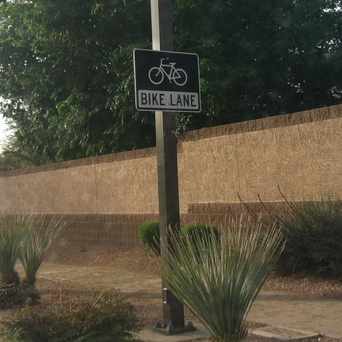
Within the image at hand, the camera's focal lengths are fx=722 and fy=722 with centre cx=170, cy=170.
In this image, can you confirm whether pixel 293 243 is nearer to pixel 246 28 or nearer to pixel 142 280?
pixel 142 280

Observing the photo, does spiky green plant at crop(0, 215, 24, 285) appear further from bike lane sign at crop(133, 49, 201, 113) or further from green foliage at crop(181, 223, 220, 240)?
bike lane sign at crop(133, 49, 201, 113)

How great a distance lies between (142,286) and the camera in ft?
39.5

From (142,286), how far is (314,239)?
2.98 metres

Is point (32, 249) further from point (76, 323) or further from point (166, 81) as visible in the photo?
point (76, 323)

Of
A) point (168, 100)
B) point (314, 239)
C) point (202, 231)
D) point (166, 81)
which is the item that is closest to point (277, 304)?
point (314, 239)

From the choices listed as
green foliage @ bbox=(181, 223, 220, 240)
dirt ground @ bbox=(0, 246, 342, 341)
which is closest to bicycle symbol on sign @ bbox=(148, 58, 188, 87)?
green foliage @ bbox=(181, 223, 220, 240)

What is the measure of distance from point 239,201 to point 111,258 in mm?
3607

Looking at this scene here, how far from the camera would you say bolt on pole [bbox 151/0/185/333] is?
7.98 meters

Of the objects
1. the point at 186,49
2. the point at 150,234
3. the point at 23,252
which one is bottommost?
the point at 23,252

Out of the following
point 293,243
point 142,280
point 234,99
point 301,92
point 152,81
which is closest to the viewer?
point 152,81

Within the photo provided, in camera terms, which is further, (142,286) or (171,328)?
(142,286)

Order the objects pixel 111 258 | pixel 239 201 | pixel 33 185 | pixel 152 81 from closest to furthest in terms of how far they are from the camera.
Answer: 1. pixel 152 81
2. pixel 239 201
3. pixel 111 258
4. pixel 33 185

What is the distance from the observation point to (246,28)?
1961cm

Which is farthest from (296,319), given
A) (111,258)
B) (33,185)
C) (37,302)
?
(33,185)
